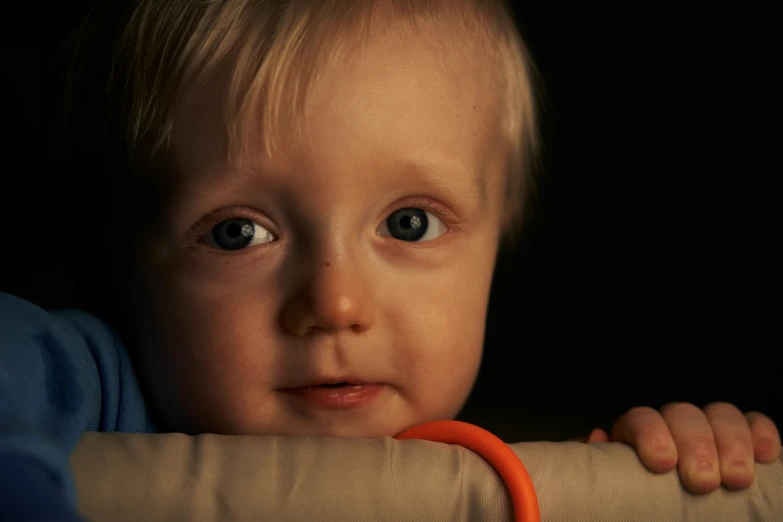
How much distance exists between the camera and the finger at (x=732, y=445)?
718mm

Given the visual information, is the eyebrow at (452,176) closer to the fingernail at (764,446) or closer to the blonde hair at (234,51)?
the blonde hair at (234,51)

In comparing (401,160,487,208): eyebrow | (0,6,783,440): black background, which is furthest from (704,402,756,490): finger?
(0,6,783,440): black background

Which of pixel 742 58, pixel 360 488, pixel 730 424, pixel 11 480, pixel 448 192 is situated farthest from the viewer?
pixel 742 58

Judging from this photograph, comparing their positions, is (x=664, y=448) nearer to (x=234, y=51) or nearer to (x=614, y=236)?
(x=234, y=51)

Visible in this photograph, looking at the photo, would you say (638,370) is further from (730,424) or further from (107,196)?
(107,196)

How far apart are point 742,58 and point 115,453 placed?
106 cm

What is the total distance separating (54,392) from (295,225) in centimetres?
26

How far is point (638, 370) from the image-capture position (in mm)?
1505

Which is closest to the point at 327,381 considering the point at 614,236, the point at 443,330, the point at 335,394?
the point at 335,394

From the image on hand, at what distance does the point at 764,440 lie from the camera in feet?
2.59

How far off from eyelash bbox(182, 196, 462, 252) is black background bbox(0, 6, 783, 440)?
0.48 metres

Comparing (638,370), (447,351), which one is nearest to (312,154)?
(447,351)

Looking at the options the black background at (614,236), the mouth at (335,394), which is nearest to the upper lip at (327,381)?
the mouth at (335,394)

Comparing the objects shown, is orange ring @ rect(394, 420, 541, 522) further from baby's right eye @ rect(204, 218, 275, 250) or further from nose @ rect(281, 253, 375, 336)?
baby's right eye @ rect(204, 218, 275, 250)
